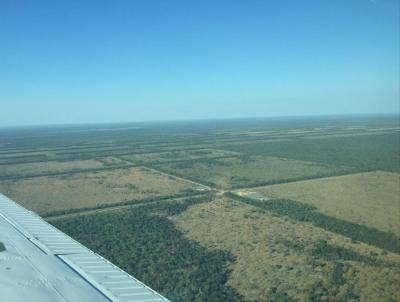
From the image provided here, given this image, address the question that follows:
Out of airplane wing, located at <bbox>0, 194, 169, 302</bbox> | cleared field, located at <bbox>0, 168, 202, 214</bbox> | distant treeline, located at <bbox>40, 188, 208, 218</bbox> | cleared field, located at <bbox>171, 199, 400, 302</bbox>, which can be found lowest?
cleared field, located at <bbox>171, 199, 400, 302</bbox>

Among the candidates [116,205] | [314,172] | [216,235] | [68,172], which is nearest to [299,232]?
[216,235]

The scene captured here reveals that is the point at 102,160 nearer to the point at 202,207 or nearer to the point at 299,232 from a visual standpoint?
the point at 202,207

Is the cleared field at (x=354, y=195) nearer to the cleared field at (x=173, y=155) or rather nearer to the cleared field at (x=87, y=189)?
the cleared field at (x=87, y=189)

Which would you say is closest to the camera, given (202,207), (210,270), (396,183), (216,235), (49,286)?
(49,286)

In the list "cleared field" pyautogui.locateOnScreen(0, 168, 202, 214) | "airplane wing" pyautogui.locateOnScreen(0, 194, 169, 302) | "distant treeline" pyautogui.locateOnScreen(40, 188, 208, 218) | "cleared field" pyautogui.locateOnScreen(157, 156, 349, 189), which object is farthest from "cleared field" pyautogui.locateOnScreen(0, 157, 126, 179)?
"airplane wing" pyautogui.locateOnScreen(0, 194, 169, 302)

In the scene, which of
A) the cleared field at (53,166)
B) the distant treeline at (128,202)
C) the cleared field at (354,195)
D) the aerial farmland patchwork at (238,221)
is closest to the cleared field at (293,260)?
the aerial farmland patchwork at (238,221)

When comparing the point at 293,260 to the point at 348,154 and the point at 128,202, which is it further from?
the point at 348,154

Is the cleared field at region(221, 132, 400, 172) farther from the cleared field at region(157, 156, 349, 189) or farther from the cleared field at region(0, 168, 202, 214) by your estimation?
the cleared field at region(0, 168, 202, 214)
